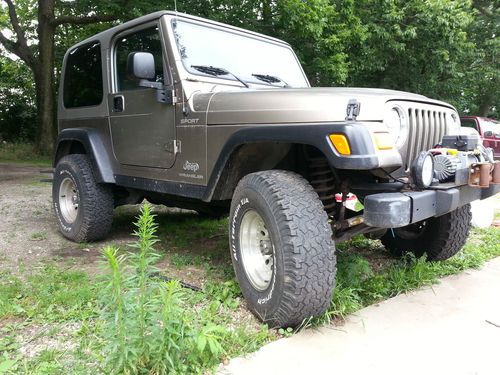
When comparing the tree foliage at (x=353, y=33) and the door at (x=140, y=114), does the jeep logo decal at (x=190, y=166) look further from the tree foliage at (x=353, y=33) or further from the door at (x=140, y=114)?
the tree foliage at (x=353, y=33)

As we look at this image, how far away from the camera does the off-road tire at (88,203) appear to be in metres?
4.37

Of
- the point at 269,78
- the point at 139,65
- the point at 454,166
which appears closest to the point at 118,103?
the point at 139,65

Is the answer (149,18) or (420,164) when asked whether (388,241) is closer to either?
(420,164)

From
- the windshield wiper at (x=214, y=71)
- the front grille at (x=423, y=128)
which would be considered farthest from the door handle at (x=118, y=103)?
the front grille at (x=423, y=128)

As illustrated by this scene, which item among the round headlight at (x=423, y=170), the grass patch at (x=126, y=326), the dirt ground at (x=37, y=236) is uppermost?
the round headlight at (x=423, y=170)

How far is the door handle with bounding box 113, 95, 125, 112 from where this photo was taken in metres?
4.03

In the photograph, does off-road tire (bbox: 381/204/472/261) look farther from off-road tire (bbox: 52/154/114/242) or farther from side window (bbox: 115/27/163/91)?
off-road tire (bbox: 52/154/114/242)

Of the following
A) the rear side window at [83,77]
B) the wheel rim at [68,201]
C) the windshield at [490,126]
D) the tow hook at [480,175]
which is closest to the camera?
the tow hook at [480,175]

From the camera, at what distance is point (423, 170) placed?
2.51 m

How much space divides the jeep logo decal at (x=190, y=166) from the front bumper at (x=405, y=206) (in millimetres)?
1376

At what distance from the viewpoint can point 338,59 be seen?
11703 mm

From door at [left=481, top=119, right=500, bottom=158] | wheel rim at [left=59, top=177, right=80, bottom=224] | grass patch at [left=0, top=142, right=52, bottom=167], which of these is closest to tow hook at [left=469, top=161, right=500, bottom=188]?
wheel rim at [left=59, top=177, right=80, bottom=224]

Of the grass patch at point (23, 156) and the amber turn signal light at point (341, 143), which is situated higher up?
the amber turn signal light at point (341, 143)

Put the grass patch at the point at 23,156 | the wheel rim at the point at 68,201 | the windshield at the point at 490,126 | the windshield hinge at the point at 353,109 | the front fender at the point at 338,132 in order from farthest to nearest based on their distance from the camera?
1. the grass patch at the point at 23,156
2. the windshield at the point at 490,126
3. the wheel rim at the point at 68,201
4. the windshield hinge at the point at 353,109
5. the front fender at the point at 338,132
